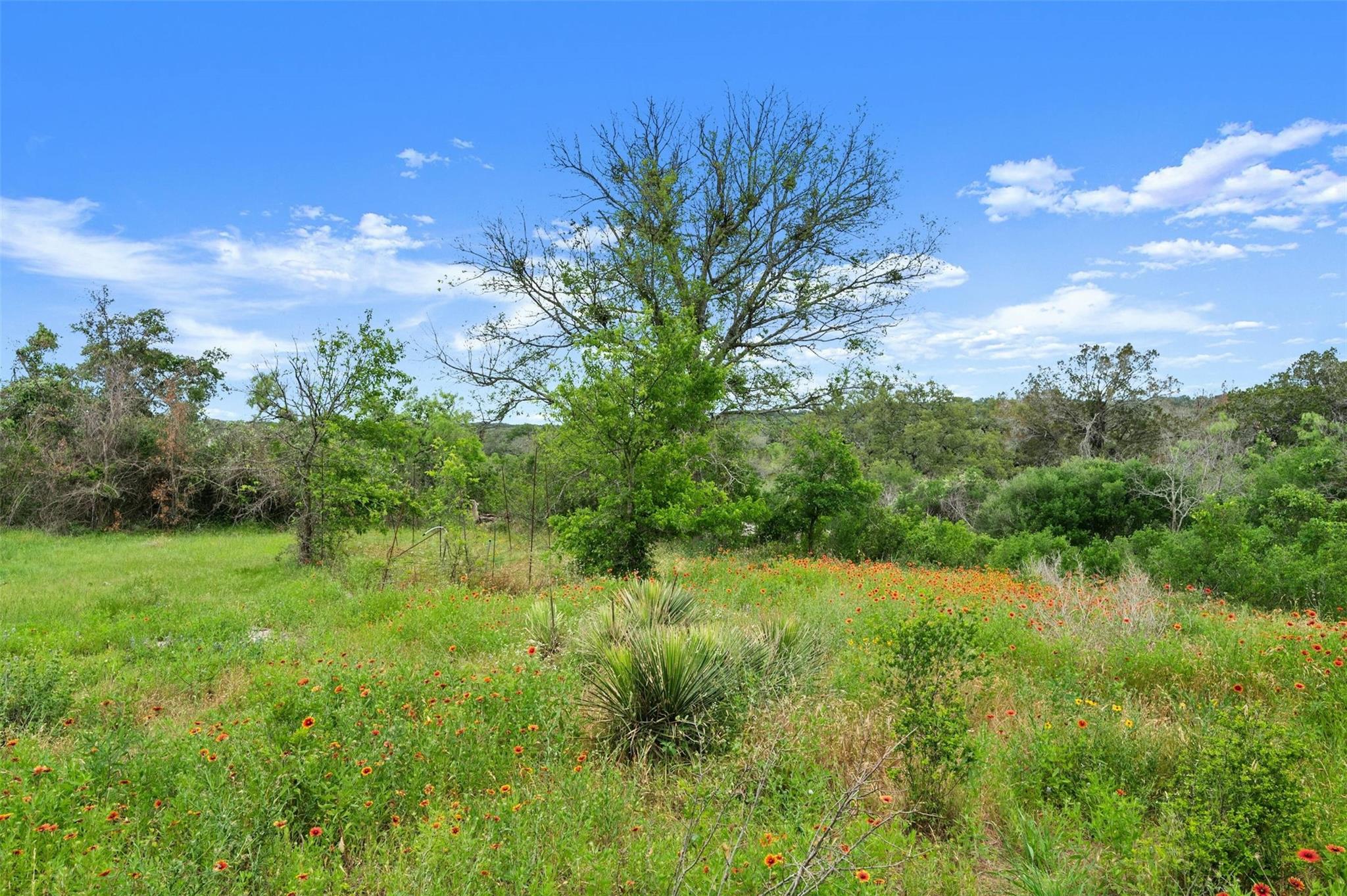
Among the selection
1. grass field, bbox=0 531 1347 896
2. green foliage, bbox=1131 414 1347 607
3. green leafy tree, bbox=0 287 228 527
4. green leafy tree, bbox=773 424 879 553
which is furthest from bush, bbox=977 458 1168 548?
green leafy tree, bbox=0 287 228 527

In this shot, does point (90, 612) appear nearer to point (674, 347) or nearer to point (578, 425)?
point (578, 425)

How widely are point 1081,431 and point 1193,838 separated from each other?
3161 centimetres

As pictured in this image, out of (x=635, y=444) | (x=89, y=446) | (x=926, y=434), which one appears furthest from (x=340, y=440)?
(x=926, y=434)

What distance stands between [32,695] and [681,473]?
8434mm

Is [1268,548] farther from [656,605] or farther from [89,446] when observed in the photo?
[89,446]

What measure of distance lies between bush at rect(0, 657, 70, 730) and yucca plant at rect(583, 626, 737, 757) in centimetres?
370

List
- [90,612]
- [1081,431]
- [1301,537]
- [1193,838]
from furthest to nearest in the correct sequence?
[1081,431] < [1301,537] < [90,612] < [1193,838]

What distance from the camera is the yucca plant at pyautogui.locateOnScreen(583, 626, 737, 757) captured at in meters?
4.32

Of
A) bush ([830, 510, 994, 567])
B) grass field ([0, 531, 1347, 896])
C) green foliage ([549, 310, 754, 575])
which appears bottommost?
bush ([830, 510, 994, 567])

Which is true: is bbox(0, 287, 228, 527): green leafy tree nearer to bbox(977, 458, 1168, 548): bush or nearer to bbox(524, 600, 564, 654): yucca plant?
bbox(524, 600, 564, 654): yucca plant

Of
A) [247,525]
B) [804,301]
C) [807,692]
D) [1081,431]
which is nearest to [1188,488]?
[804,301]

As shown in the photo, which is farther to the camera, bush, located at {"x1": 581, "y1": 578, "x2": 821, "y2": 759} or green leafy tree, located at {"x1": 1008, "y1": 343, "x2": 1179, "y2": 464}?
green leafy tree, located at {"x1": 1008, "y1": 343, "x2": 1179, "y2": 464}

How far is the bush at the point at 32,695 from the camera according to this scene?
4473mm

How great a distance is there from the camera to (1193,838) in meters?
2.78
